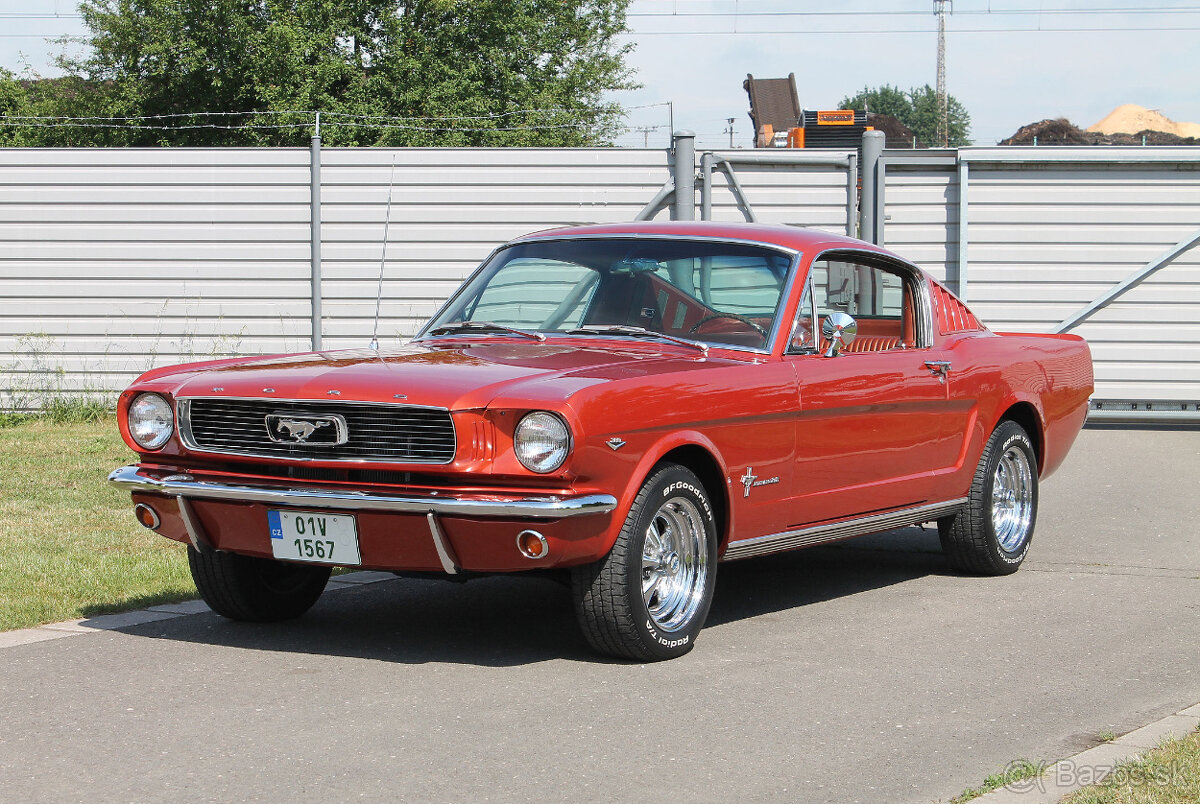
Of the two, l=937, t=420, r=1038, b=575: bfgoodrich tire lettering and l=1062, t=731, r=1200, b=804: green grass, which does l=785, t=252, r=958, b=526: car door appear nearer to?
l=937, t=420, r=1038, b=575: bfgoodrich tire lettering

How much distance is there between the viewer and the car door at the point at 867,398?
21.0ft

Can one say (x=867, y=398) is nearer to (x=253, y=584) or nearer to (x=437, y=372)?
(x=437, y=372)

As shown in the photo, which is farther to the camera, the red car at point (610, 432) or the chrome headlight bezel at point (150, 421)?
the chrome headlight bezel at point (150, 421)

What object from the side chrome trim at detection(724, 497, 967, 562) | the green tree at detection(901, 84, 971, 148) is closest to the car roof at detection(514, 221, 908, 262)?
the side chrome trim at detection(724, 497, 967, 562)

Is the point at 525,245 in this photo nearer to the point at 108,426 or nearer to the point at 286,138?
the point at 108,426

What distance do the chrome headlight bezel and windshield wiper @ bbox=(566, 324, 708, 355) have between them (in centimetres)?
174

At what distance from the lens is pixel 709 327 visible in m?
6.45

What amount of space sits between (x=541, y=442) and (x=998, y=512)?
3.64 meters

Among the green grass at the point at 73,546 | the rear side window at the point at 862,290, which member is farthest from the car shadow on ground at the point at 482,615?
the rear side window at the point at 862,290

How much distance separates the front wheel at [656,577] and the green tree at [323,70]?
30.6 metres

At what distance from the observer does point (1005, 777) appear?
13.7 ft

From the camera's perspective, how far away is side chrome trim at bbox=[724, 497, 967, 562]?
6121 millimetres

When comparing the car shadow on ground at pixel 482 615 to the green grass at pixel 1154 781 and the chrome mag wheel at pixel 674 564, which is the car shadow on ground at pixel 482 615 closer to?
the chrome mag wheel at pixel 674 564

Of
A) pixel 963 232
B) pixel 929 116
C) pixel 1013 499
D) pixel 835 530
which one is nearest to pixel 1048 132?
pixel 963 232
